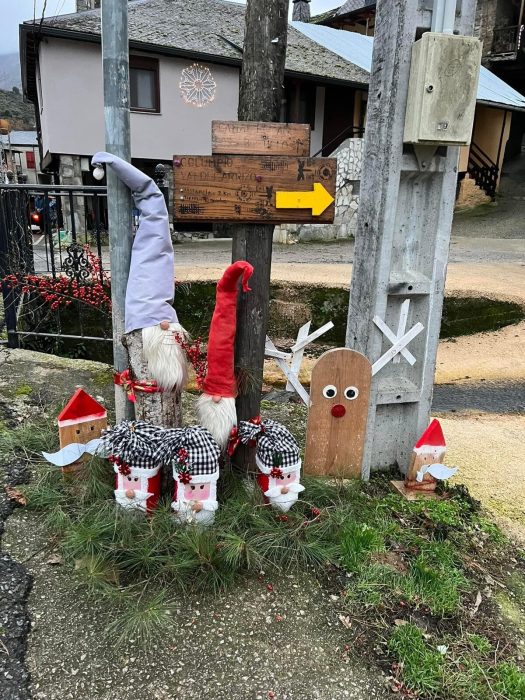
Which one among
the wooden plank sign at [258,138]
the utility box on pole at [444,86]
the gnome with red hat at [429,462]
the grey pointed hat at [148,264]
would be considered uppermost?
the utility box on pole at [444,86]

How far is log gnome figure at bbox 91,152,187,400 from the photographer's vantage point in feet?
8.39

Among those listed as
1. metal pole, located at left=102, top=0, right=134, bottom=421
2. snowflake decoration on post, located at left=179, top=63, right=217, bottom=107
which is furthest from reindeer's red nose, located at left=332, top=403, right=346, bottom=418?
snowflake decoration on post, located at left=179, top=63, right=217, bottom=107

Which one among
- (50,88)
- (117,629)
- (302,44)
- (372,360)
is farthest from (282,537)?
(302,44)

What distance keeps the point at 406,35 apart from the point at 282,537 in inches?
99.4

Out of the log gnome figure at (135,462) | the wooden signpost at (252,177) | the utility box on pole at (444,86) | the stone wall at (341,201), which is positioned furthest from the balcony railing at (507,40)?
the log gnome figure at (135,462)

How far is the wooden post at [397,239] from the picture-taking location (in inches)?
109

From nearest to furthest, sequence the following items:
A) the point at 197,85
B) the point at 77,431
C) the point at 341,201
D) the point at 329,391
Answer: the point at 77,431 → the point at 329,391 → the point at 197,85 → the point at 341,201

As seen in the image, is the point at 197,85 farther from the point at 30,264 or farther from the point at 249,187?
the point at 249,187

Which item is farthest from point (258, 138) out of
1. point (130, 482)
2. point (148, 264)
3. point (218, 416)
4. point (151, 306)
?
point (130, 482)

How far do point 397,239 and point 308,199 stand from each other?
0.78 meters

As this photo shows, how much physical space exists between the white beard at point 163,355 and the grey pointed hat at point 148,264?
53 mm

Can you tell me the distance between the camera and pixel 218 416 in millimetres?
2623

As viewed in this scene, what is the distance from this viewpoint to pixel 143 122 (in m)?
14.9

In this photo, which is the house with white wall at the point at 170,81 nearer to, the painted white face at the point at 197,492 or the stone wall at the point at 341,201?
the stone wall at the point at 341,201
